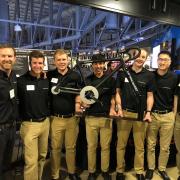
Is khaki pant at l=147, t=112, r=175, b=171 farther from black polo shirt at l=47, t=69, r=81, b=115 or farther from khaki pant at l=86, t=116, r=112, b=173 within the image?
black polo shirt at l=47, t=69, r=81, b=115

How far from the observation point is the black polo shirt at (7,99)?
238 centimetres

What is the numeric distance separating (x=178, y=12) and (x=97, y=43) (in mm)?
7172

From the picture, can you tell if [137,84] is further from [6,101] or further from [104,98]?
[6,101]

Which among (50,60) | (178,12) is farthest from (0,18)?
(178,12)

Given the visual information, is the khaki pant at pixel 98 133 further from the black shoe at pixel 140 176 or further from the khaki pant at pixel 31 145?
the khaki pant at pixel 31 145

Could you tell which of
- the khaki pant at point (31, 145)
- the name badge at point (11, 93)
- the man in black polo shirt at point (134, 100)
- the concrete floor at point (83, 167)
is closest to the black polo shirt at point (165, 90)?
the man in black polo shirt at point (134, 100)

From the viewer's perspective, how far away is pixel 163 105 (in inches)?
123

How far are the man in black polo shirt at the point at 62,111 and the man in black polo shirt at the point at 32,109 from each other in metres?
0.19

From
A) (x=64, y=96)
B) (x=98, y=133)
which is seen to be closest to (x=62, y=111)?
(x=64, y=96)

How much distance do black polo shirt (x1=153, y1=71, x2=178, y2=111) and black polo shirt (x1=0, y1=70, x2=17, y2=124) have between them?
65.9 inches

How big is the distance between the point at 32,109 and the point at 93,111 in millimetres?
732

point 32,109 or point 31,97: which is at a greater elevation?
point 31,97

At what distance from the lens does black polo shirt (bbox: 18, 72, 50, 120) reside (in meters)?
2.65

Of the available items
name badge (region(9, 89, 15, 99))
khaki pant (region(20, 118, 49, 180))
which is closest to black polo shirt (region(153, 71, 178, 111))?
khaki pant (region(20, 118, 49, 180))
